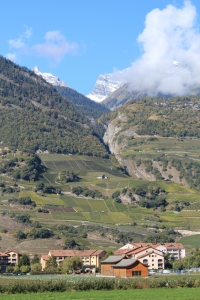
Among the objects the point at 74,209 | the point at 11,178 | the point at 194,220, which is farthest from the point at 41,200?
the point at 194,220

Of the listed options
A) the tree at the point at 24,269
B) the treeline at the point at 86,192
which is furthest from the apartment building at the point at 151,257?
the treeline at the point at 86,192

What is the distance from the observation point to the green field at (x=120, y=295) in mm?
44019

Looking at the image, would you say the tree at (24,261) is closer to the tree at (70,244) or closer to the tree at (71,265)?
the tree at (71,265)

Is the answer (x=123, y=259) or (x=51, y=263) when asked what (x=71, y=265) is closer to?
(x=51, y=263)

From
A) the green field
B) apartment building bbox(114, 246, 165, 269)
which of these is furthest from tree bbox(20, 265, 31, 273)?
the green field

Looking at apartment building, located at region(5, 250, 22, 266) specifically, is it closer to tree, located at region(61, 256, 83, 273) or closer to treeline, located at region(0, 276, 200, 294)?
tree, located at region(61, 256, 83, 273)

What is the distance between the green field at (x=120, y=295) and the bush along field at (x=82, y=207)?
73958mm

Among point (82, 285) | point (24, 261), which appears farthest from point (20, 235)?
point (82, 285)

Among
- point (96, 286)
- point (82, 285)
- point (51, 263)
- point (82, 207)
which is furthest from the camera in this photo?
point (82, 207)

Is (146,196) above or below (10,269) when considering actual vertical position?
above

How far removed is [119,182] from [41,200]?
32.0 m

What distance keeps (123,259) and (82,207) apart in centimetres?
7794

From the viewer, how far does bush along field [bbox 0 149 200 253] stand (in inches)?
5212

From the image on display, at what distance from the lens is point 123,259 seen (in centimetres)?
7962
